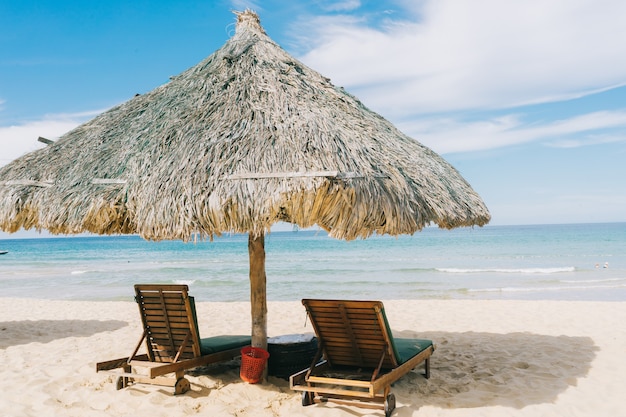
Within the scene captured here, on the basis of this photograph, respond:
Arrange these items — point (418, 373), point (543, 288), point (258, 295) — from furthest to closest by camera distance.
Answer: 1. point (543, 288)
2. point (418, 373)
3. point (258, 295)

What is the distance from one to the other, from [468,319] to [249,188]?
5960 millimetres

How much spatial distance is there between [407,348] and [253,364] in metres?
1.29

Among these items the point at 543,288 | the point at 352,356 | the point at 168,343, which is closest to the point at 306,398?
the point at 352,356

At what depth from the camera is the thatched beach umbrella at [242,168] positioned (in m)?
3.51

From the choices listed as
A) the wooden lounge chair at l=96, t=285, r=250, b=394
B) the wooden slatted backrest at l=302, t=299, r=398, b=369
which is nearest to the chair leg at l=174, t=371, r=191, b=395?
the wooden lounge chair at l=96, t=285, r=250, b=394

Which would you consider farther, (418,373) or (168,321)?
(418,373)

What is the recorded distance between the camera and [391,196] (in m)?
3.69

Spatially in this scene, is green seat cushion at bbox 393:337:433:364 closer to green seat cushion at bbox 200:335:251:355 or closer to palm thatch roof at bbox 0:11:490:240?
palm thatch roof at bbox 0:11:490:240

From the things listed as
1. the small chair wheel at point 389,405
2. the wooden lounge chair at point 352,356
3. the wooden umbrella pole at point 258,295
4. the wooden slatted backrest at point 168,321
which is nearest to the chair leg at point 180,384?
the wooden slatted backrest at point 168,321

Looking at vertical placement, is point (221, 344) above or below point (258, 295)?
below

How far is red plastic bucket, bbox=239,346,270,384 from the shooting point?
4.32 meters

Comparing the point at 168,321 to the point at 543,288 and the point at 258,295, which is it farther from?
the point at 543,288

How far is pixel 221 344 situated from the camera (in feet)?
15.3

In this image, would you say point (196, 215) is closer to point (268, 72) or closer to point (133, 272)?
point (268, 72)
